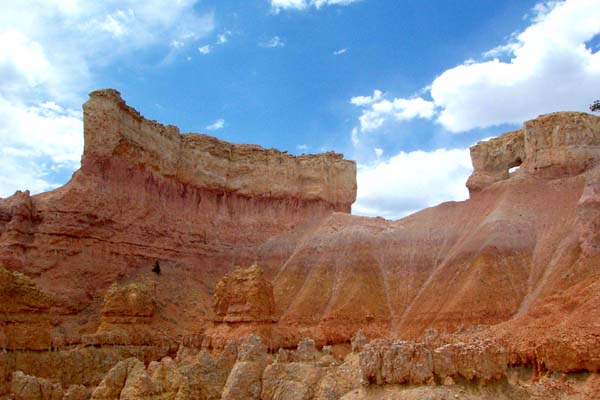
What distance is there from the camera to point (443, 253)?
60.5 metres

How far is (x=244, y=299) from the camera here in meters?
50.9

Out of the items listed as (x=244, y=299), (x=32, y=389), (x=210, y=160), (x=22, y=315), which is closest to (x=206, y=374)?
(x=32, y=389)

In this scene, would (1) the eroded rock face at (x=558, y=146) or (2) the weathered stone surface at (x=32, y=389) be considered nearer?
(2) the weathered stone surface at (x=32, y=389)

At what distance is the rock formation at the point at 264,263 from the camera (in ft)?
102

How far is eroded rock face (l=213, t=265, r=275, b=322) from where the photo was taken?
5025 cm

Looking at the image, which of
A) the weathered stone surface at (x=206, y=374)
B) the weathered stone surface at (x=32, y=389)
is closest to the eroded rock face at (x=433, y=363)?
the weathered stone surface at (x=206, y=374)

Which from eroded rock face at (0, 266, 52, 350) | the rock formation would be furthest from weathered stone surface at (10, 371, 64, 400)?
eroded rock face at (0, 266, 52, 350)

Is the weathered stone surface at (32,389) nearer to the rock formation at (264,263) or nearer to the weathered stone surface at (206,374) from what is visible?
the rock formation at (264,263)

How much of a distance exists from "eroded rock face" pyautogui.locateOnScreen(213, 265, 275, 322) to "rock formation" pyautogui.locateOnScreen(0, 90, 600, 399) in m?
0.12

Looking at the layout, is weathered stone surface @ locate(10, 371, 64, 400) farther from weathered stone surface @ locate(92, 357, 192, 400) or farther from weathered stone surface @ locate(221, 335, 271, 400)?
weathered stone surface @ locate(221, 335, 271, 400)

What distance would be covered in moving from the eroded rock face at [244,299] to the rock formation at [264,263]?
0.41ft

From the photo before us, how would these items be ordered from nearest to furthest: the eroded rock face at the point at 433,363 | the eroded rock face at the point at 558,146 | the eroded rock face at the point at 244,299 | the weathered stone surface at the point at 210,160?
the eroded rock face at the point at 433,363 → the eroded rock face at the point at 244,299 → the weathered stone surface at the point at 210,160 → the eroded rock face at the point at 558,146

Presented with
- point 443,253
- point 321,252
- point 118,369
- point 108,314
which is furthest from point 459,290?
point 118,369

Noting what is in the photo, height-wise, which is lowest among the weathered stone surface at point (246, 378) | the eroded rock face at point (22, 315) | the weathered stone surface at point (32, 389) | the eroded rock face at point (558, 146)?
the weathered stone surface at point (32, 389)
